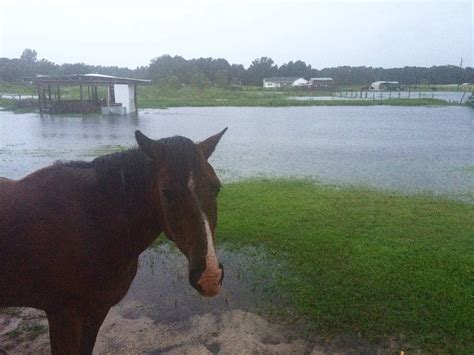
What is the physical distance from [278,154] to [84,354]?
466 inches

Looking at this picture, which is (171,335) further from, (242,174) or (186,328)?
(242,174)

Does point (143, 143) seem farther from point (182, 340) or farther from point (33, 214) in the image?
point (182, 340)

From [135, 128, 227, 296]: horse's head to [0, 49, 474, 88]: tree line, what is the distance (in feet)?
191

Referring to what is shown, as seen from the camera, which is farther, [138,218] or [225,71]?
[225,71]

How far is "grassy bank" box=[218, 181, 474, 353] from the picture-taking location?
12.7 ft

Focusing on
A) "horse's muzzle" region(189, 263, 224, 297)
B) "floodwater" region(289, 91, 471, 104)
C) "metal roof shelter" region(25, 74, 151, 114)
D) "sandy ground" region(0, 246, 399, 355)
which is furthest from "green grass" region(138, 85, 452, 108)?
"horse's muzzle" region(189, 263, 224, 297)

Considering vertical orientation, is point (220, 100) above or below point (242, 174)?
above

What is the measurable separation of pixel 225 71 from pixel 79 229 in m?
74.6

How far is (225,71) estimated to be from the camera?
74250 mm

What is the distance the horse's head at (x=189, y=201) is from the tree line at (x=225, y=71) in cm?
A: 5835

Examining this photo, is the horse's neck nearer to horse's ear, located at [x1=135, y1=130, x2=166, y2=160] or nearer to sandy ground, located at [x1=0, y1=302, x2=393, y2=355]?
horse's ear, located at [x1=135, y1=130, x2=166, y2=160]

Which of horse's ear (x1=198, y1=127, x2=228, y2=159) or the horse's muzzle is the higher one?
horse's ear (x1=198, y1=127, x2=228, y2=159)

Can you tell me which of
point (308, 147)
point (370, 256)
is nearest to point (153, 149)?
point (370, 256)

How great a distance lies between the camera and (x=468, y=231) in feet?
20.7
